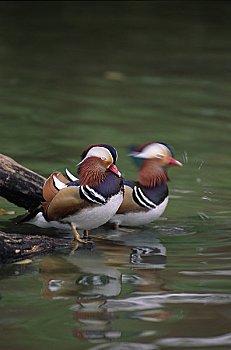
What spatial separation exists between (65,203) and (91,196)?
0.49ft

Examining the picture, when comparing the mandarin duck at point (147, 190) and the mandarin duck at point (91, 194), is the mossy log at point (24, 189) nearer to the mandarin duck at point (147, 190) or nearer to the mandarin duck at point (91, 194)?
the mandarin duck at point (91, 194)

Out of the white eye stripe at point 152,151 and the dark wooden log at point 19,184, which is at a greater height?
the white eye stripe at point 152,151

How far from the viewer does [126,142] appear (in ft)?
26.6

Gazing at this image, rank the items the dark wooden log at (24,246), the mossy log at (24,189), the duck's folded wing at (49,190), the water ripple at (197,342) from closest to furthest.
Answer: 1. the water ripple at (197,342)
2. the dark wooden log at (24,246)
3. the mossy log at (24,189)
4. the duck's folded wing at (49,190)

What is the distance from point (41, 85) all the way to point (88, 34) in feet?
9.55

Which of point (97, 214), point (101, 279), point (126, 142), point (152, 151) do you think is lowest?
point (126, 142)

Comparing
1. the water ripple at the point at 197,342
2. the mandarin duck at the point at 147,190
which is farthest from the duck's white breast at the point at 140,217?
the water ripple at the point at 197,342

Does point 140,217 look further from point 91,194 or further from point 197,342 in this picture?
point 197,342

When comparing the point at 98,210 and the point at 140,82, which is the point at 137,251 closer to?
the point at 98,210

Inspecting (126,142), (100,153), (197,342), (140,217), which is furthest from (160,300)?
(126,142)

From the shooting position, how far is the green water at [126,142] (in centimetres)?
433

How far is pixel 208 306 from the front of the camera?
14.9ft

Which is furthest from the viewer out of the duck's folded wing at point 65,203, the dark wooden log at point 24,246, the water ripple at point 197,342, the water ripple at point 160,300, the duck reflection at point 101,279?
the duck's folded wing at point 65,203

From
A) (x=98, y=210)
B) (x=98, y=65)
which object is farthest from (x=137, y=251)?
(x=98, y=65)
